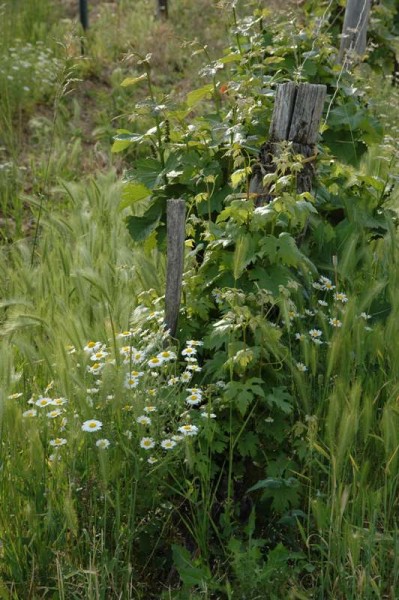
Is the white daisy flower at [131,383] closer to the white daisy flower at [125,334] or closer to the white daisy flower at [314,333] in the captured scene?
the white daisy flower at [125,334]

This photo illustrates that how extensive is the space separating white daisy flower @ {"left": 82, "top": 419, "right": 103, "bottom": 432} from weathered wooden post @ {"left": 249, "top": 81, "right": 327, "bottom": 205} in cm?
95

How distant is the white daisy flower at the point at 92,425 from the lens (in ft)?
7.48

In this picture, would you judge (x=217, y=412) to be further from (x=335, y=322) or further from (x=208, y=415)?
(x=335, y=322)

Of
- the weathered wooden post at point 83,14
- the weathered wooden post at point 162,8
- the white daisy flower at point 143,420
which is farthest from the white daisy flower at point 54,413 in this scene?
the weathered wooden post at point 162,8

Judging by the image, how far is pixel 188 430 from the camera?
91.4 inches

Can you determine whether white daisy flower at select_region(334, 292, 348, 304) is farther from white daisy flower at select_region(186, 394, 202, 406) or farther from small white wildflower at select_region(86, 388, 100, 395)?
small white wildflower at select_region(86, 388, 100, 395)

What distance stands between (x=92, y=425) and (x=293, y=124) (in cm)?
123

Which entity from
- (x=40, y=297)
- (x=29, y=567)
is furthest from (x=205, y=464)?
(x=40, y=297)

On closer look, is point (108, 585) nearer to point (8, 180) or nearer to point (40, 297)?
point (40, 297)

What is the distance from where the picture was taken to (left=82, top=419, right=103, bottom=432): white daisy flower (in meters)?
2.28

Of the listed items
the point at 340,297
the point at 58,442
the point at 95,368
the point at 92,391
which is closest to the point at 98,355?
the point at 95,368

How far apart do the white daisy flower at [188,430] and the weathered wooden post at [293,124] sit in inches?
33.5

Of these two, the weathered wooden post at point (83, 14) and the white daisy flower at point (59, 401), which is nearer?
the white daisy flower at point (59, 401)

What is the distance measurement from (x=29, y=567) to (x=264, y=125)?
1.68 metres
